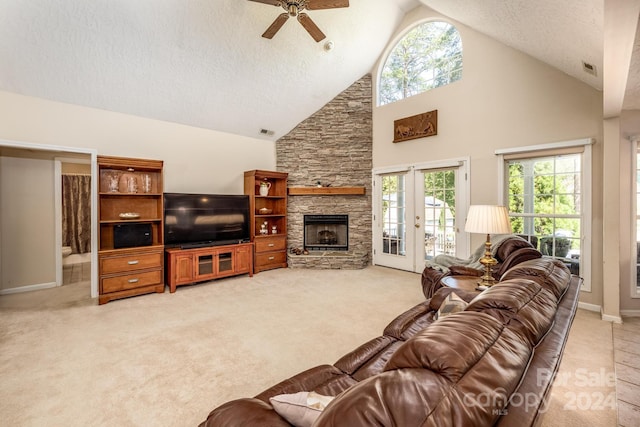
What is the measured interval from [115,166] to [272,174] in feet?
8.12

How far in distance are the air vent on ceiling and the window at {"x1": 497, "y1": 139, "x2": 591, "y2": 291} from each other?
0.77 meters

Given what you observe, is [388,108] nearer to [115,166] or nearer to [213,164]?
[213,164]

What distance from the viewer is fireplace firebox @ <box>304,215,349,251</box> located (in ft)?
19.6

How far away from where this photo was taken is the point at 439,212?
4891 mm

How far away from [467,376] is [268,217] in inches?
218

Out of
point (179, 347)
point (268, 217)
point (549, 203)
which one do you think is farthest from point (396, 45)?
point (179, 347)

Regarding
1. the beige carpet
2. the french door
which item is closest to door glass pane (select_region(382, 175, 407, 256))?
the french door

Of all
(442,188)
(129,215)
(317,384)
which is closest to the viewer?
(317,384)

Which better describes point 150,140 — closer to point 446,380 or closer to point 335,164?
point 335,164

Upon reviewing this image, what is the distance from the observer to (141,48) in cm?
365

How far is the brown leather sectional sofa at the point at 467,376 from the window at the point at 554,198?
326 centimetres

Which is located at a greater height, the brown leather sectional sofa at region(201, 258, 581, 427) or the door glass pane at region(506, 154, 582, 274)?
the door glass pane at region(506, 154, 582, 274)

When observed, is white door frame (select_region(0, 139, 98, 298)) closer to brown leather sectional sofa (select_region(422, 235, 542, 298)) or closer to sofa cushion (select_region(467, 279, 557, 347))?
brown leather sectional sofa (select_region(422, 235, 542, 298))

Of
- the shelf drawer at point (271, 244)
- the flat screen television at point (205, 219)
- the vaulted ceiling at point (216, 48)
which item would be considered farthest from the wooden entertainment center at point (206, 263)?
the vaulted ceiling at point (216, 48)
